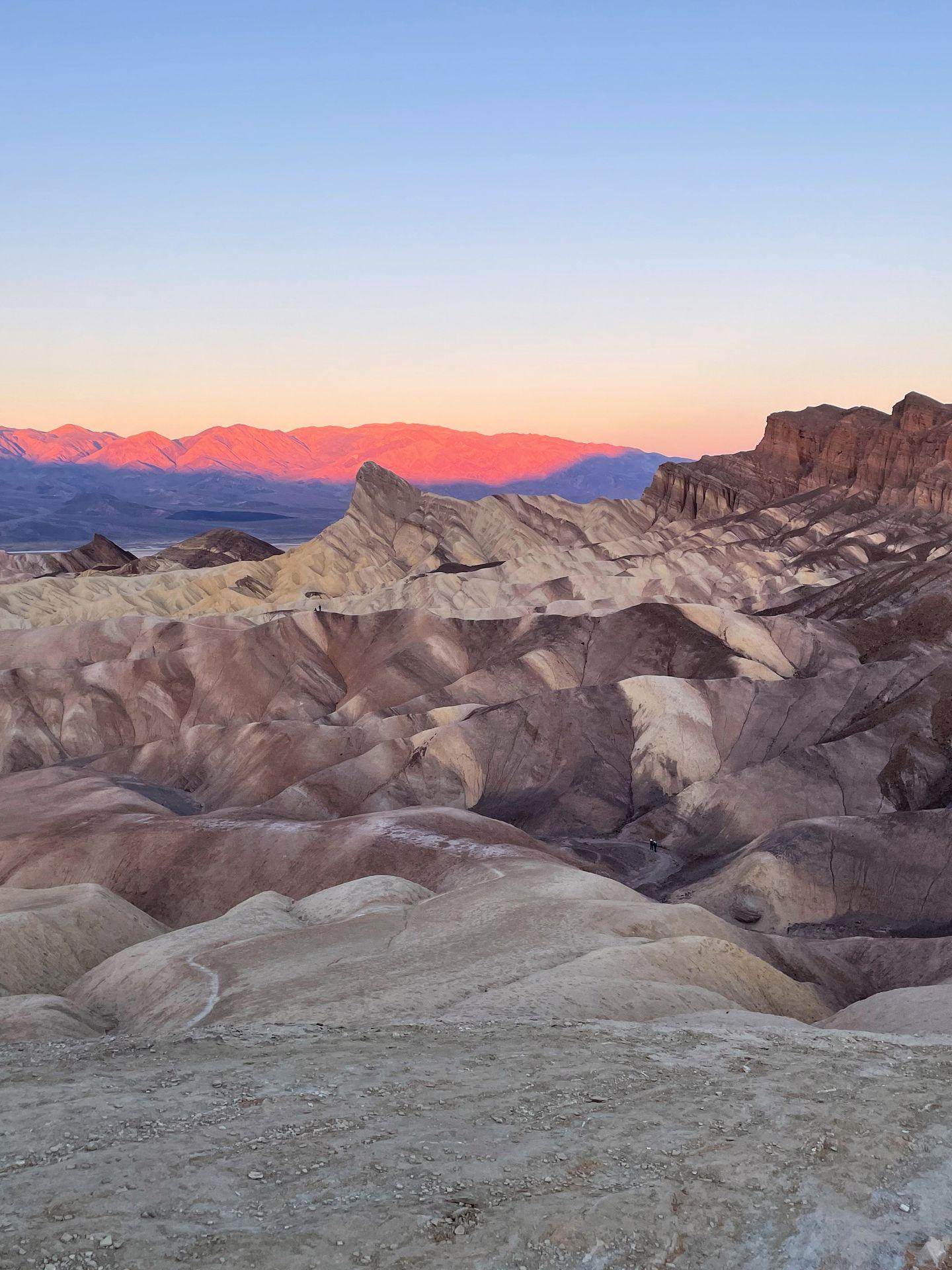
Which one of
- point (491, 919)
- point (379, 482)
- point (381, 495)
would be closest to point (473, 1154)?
point (491, 919)

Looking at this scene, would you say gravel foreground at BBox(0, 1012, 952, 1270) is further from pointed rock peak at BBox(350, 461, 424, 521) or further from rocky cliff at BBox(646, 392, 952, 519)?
pointed rock peak at BBox(350, 461, 424, 521)

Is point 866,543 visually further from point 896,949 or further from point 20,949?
point 20,949

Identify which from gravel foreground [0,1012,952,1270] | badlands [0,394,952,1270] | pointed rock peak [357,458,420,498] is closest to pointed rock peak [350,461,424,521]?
pointed rock peak [357,458,420,498]

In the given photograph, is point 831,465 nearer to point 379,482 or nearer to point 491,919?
point 379,482

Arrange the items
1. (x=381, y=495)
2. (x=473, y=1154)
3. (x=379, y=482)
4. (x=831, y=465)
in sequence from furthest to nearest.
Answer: (x=379, y=482) → (x=381, y=495) → (x=831, y=465) → (x=473, y=1154)

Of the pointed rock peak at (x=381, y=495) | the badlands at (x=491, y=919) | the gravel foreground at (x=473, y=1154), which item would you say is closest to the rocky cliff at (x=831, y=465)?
the badlands at (x=491, y=919)

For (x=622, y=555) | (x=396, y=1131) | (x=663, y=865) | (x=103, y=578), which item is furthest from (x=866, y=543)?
(x=396, y=1131)

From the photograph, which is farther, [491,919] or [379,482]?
[379,482]
